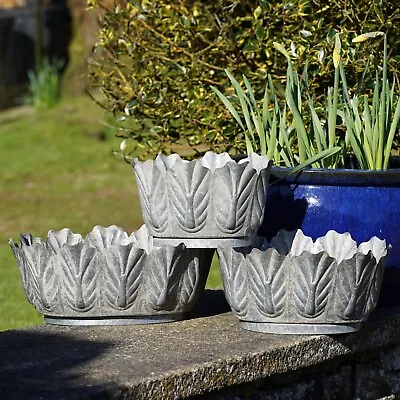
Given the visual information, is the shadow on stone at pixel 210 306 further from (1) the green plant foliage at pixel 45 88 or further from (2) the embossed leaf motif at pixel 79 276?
(1) the green plant foliage at pixel 45 88

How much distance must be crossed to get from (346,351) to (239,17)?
163 cm

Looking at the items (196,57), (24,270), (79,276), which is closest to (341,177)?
(79,276)

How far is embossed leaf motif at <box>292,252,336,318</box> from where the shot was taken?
8.02 feet

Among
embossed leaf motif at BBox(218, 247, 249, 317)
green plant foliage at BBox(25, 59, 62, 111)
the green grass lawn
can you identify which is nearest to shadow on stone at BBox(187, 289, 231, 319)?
embossed leaf motif at BBox(218, 247, 249, 317)

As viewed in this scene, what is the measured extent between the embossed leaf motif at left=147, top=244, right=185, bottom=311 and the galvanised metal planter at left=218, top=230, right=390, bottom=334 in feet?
0.42

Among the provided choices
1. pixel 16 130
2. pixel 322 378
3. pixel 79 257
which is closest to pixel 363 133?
pixel 322 378

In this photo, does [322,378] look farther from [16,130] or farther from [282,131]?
[16,130]

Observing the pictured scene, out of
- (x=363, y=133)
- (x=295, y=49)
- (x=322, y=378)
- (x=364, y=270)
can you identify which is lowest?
(x=322, y=378)

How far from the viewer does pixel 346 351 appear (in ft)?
8.54

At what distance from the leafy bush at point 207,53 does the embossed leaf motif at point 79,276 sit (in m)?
0.94

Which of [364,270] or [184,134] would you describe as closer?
[364,270]

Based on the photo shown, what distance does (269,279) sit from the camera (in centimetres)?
249

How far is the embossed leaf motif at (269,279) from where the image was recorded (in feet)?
8.12

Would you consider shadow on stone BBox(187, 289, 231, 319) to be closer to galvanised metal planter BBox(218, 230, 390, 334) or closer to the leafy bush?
galvanised metal planter BBox(218, 230, 390, 334)
